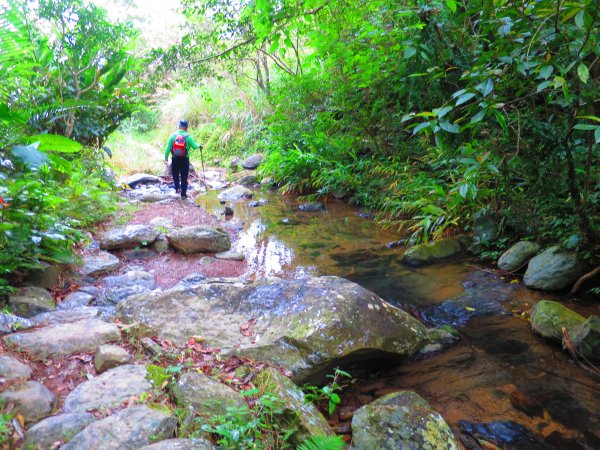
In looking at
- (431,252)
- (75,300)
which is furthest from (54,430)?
(431,252)

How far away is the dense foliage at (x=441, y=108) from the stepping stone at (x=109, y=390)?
214 cm

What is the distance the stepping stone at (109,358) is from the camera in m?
2.30

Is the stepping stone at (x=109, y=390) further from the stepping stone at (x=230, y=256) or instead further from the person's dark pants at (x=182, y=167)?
the person's dark pants at (x=182, y=167)

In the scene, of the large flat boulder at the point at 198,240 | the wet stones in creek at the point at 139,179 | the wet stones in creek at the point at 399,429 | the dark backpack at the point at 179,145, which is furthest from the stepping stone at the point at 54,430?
the wet stones in creek at the point at 139,179

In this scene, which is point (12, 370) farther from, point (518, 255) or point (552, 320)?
point (518, 255)

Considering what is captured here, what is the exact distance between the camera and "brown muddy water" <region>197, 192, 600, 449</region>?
8.48ft

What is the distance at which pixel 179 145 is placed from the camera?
31.2ft

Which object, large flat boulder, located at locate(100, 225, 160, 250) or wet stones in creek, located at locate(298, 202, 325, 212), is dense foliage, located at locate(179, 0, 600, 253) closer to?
wet stones in creek, located at locate(298, 202, 325, 212)

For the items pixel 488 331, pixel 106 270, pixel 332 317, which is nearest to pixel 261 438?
pixel 332 317

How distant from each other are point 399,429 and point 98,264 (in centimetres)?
381

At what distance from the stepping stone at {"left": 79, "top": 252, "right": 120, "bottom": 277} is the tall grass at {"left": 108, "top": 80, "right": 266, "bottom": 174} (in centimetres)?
793

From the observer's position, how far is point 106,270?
187 inches

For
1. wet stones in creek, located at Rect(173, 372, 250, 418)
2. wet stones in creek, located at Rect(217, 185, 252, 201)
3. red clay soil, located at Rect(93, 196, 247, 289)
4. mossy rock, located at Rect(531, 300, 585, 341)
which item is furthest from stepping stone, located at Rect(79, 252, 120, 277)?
wet stones in creek, located at Rect(217, 185, 252, 201)

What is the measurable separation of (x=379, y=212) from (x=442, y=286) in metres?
3.17
